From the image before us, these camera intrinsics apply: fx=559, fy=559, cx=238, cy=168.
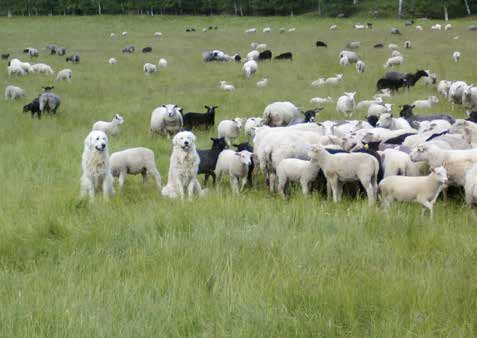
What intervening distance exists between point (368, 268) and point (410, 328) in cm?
117

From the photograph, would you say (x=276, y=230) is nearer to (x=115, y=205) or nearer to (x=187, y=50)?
(x=115, y=205)

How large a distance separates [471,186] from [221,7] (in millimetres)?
75159

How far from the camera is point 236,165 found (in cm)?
939

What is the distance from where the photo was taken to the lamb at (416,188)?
7.38 metres

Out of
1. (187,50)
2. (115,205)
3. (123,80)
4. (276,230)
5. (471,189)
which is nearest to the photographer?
(276,230)

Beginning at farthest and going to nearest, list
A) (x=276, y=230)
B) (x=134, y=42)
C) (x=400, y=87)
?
(x=134, y=42), (x=400, y=87), (x=276, y=230)

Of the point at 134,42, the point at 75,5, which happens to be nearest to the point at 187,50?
the point at 134,42

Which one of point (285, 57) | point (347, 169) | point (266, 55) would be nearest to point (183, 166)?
point (347, 169)

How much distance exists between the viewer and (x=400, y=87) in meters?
21.2

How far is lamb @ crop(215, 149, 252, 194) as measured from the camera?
9250mm

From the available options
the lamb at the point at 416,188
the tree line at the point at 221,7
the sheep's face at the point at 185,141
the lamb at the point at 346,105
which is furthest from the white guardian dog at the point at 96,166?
the tree line at the point at 221,7

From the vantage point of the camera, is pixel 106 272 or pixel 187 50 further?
pixel 187 50

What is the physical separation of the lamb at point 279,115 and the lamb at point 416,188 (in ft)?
21.5

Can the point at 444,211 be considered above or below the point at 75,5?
below
